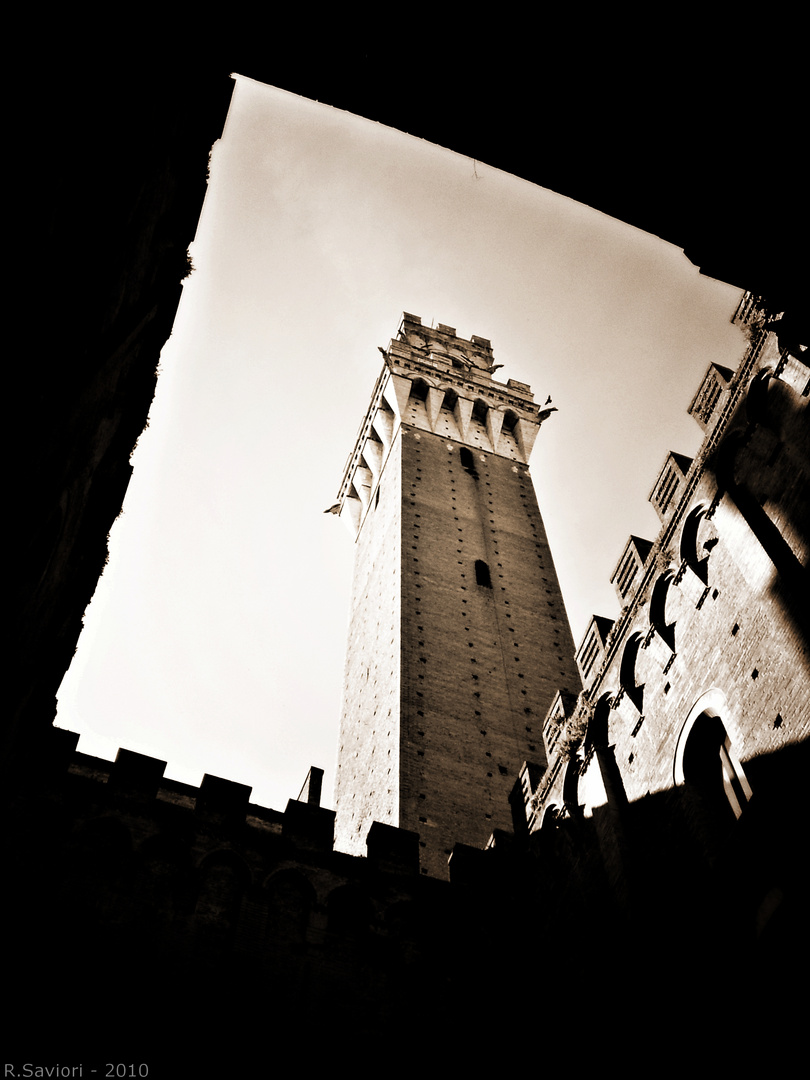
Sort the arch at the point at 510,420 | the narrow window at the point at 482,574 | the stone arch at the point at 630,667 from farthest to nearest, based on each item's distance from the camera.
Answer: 1. the arch at the point at 510,420
2. the narrow window at the point at 482,574
3. the stone arch at the point at 630,667

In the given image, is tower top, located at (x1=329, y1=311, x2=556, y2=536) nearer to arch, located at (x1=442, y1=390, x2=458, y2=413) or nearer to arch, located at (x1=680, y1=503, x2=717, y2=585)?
arch, located at (x1=442, y1=390, x2=458, y2=413)

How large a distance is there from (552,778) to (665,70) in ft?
24.8

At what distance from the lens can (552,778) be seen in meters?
9.28

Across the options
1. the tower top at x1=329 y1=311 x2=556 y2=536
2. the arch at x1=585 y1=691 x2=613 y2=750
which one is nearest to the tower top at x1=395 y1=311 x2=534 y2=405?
the tower top at x1=329 y1=311 x2=556 y2=536

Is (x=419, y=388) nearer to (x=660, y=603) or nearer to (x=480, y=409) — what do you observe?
(x=480, y=409)

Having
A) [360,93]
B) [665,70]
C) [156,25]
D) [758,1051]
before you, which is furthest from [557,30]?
[758,1051]

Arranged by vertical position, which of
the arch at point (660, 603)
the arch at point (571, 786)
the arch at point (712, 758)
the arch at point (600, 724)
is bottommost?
the arch at point (712, 758)

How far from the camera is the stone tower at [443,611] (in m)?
15.2

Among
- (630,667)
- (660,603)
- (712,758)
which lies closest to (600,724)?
(630,667)

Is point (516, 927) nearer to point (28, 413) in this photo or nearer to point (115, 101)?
point (28, 413)

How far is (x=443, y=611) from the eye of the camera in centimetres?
1947

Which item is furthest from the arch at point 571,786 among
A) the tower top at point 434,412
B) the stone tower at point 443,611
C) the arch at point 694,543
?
the tower top at point 434,412

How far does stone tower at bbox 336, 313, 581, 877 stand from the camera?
49.9 feet

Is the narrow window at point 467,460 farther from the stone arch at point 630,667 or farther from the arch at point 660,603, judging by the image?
the arch at point 660,603
